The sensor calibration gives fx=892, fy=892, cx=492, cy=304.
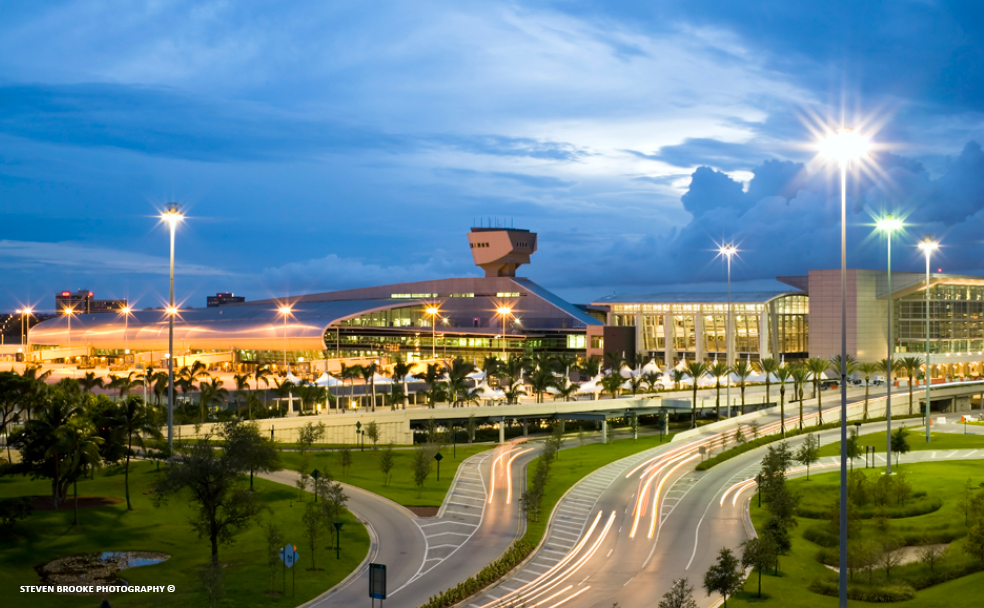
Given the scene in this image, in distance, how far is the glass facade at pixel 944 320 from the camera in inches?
5374

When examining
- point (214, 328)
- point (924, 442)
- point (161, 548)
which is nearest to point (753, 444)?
point (924, 442)

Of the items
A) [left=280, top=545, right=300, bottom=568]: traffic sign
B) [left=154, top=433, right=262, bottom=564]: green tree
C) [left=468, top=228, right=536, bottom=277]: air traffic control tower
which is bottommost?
[left=280, top=545, right=300, bottom=568]: traffic sign

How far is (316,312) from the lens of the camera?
15938cm

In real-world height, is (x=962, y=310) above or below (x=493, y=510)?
above

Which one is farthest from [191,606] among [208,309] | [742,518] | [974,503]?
[208,309]

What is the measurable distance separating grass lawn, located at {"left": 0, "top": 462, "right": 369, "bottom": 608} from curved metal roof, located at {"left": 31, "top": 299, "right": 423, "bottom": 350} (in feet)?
297

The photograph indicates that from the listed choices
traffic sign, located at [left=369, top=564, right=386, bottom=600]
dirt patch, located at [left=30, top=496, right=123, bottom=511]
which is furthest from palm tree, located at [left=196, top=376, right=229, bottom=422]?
traffic sign, located at [left=369, top=564, right=386, bottom=600]

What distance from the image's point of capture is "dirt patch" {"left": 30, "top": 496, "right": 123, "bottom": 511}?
A: 151 feet

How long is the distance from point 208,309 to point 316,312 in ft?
120

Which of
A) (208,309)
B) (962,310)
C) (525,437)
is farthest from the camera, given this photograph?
(208,309)

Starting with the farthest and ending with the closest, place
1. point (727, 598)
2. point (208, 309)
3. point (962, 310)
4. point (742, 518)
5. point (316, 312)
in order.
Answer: point (208, 309) < point (316, 312) < point (962, 310) < point (742, 518) < point (727, 598)

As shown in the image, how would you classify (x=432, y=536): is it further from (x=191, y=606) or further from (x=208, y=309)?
(x=208, y=309)

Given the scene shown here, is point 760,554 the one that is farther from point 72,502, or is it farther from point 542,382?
point 542,382

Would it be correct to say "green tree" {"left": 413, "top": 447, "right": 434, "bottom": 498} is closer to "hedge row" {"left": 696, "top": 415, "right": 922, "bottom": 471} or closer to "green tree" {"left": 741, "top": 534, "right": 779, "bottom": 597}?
"hedge row" {"left": 696, "top": 415, "right": 922, "bottom": 471}
